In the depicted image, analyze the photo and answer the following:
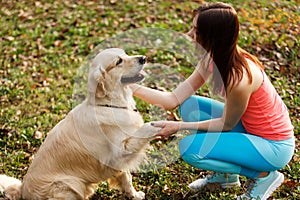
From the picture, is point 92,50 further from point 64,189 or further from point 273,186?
point 273,186

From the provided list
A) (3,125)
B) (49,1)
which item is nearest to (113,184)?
(3,125)

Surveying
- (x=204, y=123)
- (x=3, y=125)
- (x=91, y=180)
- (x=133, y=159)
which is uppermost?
(x=204, y=123)

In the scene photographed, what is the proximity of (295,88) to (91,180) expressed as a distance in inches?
121

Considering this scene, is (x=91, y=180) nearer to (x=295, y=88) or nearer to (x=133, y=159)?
(x=133, y=159)

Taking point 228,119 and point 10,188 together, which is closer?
point 228,119

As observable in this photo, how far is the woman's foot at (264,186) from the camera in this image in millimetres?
3785

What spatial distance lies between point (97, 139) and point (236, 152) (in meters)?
1.09

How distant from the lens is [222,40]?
3.41 m

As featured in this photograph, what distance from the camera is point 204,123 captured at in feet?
12.3

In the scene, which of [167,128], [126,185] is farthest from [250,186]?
[126,185]

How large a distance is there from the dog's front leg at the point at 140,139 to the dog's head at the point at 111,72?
38cm

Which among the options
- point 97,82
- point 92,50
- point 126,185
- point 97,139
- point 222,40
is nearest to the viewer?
point 222,40

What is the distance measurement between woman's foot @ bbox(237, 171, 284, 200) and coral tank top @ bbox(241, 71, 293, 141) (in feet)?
1.14

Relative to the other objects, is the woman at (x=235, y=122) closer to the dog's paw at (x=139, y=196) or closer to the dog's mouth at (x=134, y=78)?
the dog's mouth at (x=134, y=78)
